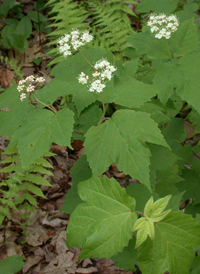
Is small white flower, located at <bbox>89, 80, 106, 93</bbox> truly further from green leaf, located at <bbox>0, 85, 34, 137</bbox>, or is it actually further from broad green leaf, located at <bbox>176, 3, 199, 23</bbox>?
broad green leaf, located at <bbox>176, 3, 199, 23</bbox>

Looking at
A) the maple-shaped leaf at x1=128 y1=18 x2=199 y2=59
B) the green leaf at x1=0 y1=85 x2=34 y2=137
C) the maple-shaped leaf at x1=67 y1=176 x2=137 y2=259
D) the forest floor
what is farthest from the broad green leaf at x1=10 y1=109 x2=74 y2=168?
the forest floor

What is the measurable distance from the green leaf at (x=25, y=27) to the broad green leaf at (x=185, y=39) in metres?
3.84

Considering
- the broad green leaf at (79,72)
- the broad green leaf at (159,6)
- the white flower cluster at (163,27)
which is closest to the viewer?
the broad green leaf at (79,72)

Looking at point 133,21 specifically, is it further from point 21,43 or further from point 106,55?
point 106,55

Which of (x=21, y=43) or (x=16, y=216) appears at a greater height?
(x=21, y=43)

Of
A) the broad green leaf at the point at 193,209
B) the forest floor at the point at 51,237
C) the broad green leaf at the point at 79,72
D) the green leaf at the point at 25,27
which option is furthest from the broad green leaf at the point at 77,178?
the green leaf at the point at 25,27

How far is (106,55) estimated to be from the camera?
2178 mm

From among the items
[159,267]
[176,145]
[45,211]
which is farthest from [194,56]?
[45,211]

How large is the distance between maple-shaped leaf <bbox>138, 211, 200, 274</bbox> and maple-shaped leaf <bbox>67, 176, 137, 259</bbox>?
148 millimetres

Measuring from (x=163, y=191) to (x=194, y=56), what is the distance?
54.0 inches

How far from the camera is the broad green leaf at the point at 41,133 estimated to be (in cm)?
155

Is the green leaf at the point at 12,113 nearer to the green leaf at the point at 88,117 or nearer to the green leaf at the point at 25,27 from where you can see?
the green leaf at the point at 88,117

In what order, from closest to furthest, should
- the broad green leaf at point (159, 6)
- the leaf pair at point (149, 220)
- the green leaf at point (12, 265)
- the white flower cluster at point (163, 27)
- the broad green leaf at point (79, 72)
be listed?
the leaf pair at point (149, 220)
the broad green leaf at point (79, 72)
the white flower cluster at point (163, 27)
the green leaf at point (12, 265)
the broad green leaf at point (159, 6)

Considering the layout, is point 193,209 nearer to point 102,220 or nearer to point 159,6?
point 102,220
